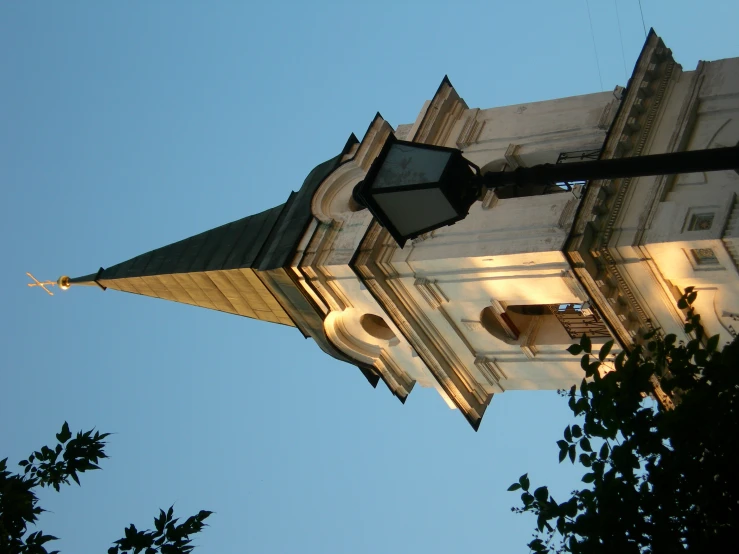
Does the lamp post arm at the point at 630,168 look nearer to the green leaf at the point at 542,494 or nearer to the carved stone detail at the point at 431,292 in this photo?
the green leaf at the point at 542,494

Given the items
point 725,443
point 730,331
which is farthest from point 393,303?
point 725,443

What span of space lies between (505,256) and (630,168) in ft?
23.4

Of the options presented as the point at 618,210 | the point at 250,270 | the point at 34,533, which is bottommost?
the point at 34,533

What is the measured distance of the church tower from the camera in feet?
40.7

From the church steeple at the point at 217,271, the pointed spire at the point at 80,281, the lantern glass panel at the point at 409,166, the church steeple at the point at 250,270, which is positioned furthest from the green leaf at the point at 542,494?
the pointed spire at the point at 80,281

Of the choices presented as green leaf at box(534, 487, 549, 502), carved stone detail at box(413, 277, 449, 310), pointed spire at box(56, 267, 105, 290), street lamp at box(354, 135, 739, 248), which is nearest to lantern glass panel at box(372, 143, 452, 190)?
street lamp at box(354, 135, 739, 248)

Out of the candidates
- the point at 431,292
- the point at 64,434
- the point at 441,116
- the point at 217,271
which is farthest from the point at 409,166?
the point at 217,271

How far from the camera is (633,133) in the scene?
13.5 m

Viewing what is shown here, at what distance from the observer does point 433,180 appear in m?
6.53

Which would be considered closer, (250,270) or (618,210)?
(618,210)

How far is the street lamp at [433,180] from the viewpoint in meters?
6.46

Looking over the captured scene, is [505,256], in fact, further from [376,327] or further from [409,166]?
[409,166]

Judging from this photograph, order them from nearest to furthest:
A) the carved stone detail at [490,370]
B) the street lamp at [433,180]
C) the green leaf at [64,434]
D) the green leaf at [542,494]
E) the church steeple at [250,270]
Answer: the street lamp at [433,180], the green leaf at [542,494], the green leaf at [64,434], the carved stone detail at [490,370], the church steeple at [250,270]

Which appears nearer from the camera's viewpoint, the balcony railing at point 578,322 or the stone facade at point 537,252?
the stone facade at point 537,252
